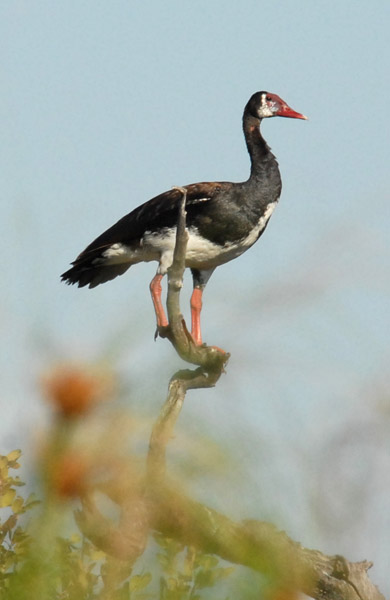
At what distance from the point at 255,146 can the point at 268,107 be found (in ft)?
2.17

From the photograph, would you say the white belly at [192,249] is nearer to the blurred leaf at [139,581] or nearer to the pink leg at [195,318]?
the pink leg at [195,318]

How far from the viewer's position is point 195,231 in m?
8.42

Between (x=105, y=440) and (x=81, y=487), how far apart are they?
0.05 meters

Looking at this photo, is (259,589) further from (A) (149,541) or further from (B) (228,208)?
(B) (228,208)

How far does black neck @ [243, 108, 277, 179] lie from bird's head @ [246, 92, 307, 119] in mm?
65

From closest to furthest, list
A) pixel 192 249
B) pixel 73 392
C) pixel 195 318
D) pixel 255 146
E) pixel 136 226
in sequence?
pixel 73 392, pixel 195 318, pixel 192 249, pixel 136 226, pixel 255 146

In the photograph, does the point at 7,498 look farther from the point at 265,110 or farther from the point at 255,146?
the point at 265,110

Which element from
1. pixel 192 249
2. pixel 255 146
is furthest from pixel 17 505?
pixel 255 146

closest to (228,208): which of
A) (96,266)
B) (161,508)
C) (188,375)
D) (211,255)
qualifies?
(211,255)

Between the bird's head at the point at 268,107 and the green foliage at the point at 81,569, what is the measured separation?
357 inches

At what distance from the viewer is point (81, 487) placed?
3.27 feet

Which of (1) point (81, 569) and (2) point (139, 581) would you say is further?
(1) point (81, 569)

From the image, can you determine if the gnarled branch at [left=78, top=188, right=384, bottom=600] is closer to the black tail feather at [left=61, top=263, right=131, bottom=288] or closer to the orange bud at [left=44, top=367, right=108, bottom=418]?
the orange bud at [left=44, top=367, right=108, bottom=418]

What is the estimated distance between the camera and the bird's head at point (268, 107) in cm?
1001
